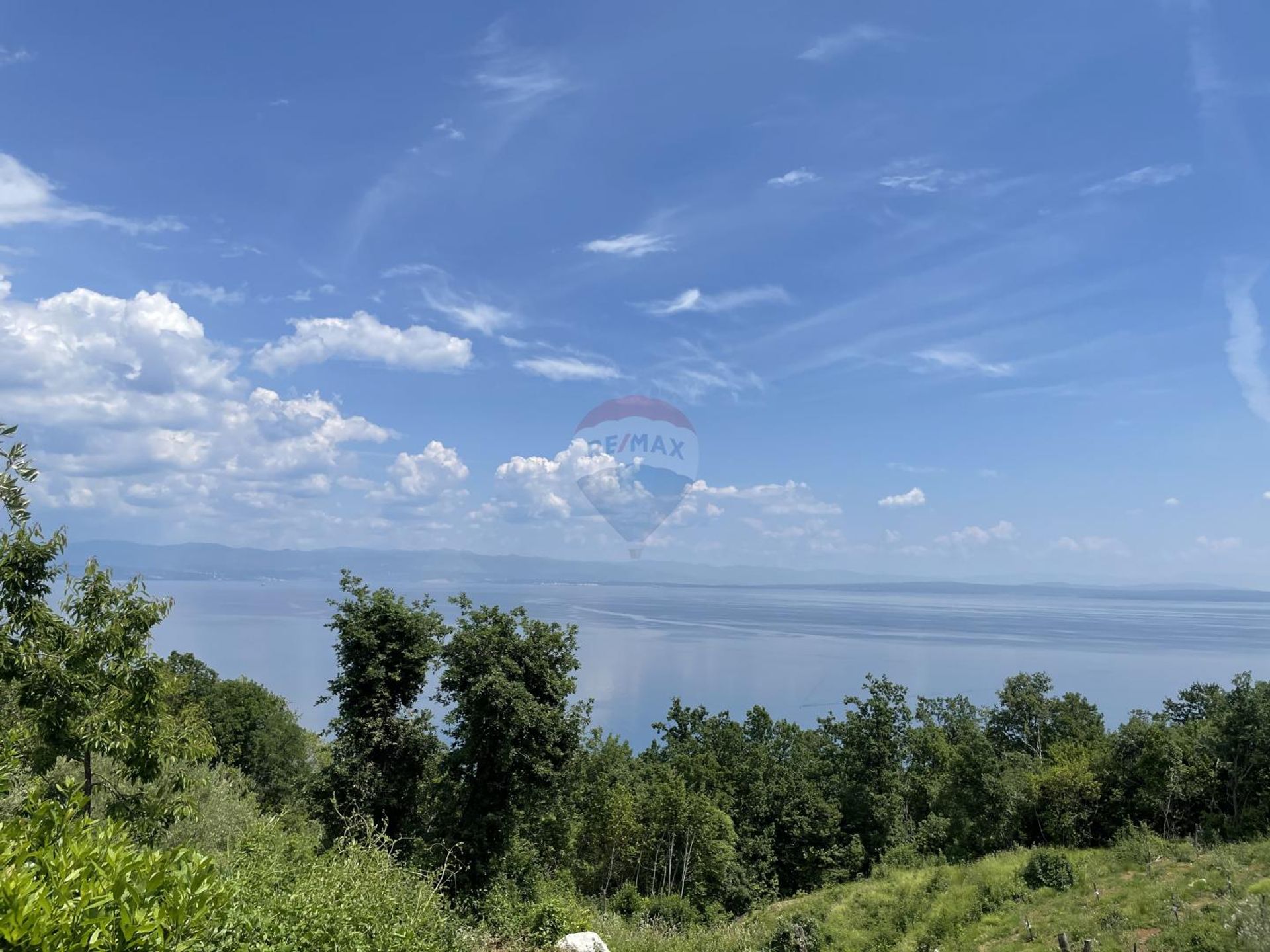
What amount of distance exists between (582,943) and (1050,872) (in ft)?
41.2

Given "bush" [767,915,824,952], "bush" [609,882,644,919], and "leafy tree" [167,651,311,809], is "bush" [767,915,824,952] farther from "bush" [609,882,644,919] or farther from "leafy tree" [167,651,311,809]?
"leafy tree" [167,651,311,809]

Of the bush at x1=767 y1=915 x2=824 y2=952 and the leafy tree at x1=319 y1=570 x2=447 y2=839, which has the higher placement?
the leafy tree at x1=319 y1=570 x2=447 y2=839

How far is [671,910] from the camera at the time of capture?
87.7ft

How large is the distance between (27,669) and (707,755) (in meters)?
35.3

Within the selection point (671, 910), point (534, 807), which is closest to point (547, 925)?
point (534, 807)

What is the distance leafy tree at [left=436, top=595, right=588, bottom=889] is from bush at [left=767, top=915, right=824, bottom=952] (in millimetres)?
6206

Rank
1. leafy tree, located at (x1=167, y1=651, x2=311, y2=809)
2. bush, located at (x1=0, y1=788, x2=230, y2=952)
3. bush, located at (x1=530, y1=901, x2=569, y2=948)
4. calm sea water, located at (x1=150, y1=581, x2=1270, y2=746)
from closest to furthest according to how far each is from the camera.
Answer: bush, located at (x1=0, y1=788, x2=230, y2=952)
bush, located at (x1=530, y1=901, x2=569, y2=948)
leafy tree, located at (x1=167, y1=651, x2=311, y2=809)
calm sea water, located at (x1=150, y1=581, x2=1270, y2=746)

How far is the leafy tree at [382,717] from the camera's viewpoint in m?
16.7

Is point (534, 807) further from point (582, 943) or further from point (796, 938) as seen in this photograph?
point (796, 938)

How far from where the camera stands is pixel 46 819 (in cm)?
396

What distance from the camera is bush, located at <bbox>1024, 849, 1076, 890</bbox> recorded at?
16703 millimetres

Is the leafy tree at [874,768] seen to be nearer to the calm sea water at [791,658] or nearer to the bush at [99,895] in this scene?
the calm sea water at [791,658]

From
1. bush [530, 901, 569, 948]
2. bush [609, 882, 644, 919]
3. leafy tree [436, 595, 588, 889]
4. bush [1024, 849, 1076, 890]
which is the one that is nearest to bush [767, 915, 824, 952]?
bush [1024, 849, 1076, 890]

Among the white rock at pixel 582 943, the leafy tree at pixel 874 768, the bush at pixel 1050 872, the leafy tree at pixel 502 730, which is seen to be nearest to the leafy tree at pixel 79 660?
the white rock at pixel 582 943
